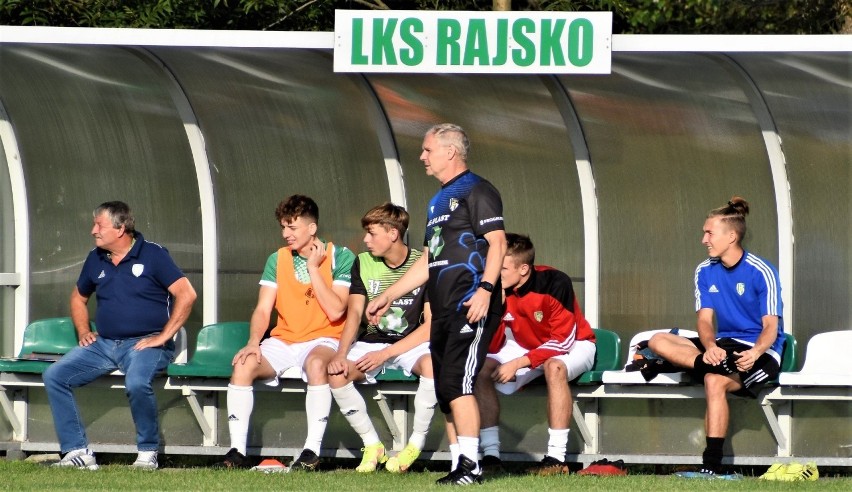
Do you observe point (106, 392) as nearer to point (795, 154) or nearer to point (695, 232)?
point (695, 232)

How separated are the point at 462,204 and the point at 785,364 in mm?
2135

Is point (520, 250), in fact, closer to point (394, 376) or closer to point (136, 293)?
point (394, 376)

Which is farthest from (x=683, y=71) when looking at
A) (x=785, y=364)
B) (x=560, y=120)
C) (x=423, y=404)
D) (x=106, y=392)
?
(x=106, y=392)

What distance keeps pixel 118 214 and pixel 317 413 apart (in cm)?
159

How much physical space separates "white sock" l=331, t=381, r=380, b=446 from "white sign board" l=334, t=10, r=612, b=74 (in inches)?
65.4

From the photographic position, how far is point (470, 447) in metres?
6.32

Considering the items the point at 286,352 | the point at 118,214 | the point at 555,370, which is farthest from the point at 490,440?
the point at 118,214

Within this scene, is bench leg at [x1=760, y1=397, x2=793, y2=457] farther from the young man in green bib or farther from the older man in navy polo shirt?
the older man in navy polo shirt

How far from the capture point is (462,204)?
6.38 m

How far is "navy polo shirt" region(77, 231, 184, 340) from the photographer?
7574 millimetres

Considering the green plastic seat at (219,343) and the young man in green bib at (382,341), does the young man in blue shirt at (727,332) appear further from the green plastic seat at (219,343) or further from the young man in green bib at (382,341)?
the green plastic seat at (219,343)

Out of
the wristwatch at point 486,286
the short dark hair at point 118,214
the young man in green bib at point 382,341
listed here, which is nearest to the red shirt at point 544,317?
the young man in green bib at point 382,341

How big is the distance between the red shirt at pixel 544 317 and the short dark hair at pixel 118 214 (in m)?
2.11

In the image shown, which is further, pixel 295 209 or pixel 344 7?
pixel 344 7
